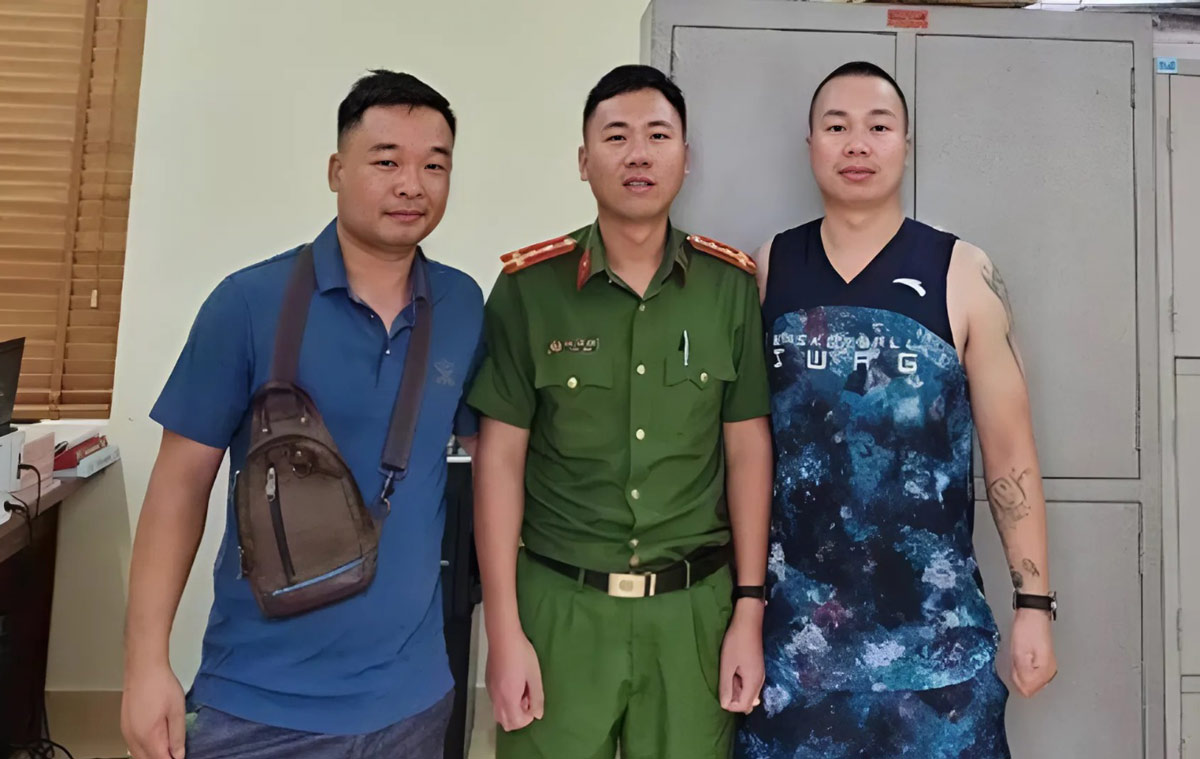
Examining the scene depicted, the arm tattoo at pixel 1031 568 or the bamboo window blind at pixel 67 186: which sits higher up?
the bamboo window blind at pixel 67 186

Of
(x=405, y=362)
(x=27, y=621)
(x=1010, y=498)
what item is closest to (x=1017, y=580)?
(x=1010, y=498)

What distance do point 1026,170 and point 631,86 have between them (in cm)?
94

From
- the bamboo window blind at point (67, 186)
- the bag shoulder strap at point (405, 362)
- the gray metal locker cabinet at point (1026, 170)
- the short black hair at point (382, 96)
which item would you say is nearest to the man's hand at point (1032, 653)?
the gray metal locker cabinet at point (1026, 170)

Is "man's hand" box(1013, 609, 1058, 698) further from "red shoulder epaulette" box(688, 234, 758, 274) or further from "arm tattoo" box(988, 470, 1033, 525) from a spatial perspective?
"red shoulder epaulette" box(688, 234, 758, 274)

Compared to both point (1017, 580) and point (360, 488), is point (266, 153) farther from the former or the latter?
point (1017, 580)

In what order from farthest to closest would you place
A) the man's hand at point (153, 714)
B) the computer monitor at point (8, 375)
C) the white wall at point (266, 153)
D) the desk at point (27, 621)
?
1. the white wall at point (266, 153)
2. the desk at point (27, 621)
3. the computer monitor at point (8, 375)
4. the man's hand at point (153, 714)

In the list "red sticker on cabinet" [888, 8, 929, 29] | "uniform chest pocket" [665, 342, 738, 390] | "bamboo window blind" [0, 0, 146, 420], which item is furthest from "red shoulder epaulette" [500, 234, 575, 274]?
"bamboo window blind" [0, 0, 146, 420]

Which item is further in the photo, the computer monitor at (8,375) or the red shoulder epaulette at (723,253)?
the computer monitor at (8,375)

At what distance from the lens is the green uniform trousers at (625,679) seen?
1.27m

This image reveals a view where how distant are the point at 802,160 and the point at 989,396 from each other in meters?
0.64

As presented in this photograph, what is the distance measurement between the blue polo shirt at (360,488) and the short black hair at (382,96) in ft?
0.66

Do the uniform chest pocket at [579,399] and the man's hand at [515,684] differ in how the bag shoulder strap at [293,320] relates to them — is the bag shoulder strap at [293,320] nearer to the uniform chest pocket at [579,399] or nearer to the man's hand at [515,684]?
the uniform chest pocket at [579,399]

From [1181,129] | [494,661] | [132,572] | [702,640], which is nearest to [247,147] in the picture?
[132,572]

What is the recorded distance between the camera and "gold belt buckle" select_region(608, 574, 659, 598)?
4.21 ft
